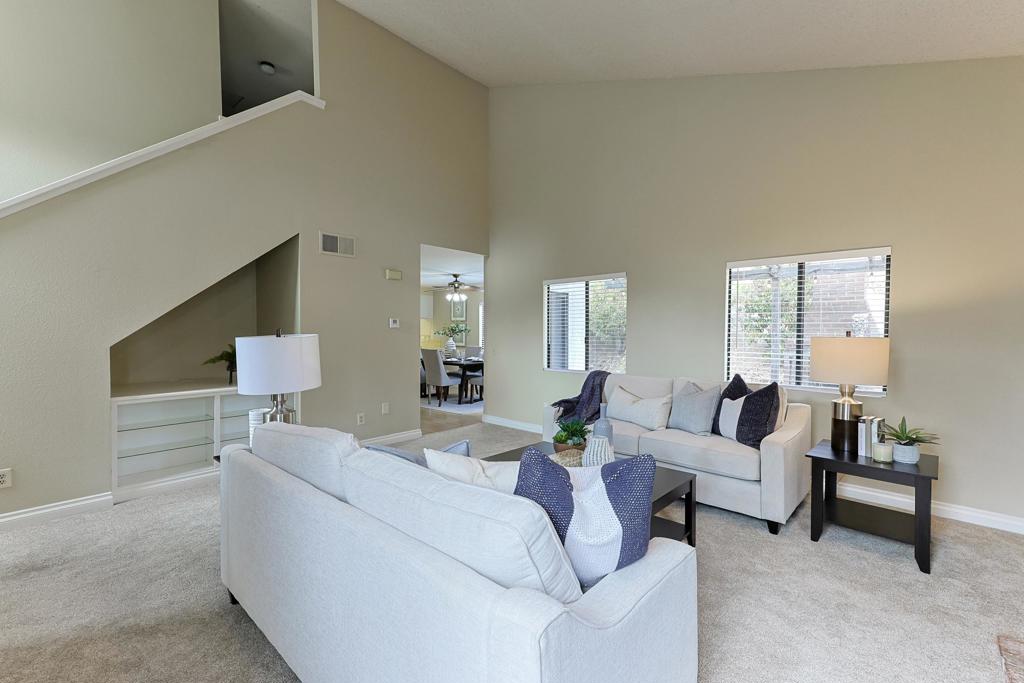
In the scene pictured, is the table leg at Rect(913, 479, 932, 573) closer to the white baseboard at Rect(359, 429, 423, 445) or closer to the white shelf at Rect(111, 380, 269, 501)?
the white baseboard at Rect(359, 429, 423, 445)

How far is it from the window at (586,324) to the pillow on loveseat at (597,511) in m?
3.67

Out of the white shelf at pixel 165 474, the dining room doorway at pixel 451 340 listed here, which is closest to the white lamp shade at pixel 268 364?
the white shelf at pixel 165 474

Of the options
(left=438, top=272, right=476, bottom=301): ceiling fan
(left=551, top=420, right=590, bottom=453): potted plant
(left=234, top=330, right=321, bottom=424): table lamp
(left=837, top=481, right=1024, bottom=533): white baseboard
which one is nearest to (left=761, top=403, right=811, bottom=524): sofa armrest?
(left=837, top=481, right=1024, bottom=533): white baseboard

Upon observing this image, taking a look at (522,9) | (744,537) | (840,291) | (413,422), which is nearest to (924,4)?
(840,291)

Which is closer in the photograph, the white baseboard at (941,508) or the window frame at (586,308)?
the white baseboard at (941,508)

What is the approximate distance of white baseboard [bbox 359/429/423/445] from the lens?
16.1 ft

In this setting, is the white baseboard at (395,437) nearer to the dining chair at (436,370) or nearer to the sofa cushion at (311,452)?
the dining chair at (436,370)

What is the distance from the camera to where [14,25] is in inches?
139

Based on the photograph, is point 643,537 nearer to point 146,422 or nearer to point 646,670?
point 646,670

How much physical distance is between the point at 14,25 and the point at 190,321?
252 cm

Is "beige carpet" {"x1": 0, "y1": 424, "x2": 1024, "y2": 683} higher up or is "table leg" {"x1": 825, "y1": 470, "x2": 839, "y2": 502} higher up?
"table leg" {"x1": 825, "y1": 470, "x2": 839, "y2": 502}

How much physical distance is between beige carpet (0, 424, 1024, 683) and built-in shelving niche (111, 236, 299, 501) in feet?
2.33

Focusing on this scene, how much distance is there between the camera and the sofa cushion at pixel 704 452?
2.99 meters

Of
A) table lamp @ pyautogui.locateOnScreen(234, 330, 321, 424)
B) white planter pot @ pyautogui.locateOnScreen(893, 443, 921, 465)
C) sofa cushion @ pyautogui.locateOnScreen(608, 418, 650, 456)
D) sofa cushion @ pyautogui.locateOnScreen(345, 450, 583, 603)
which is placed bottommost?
sofa cushion @ pyautogui.locateOnScreen(608, 418, 650, 456)
